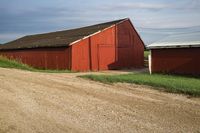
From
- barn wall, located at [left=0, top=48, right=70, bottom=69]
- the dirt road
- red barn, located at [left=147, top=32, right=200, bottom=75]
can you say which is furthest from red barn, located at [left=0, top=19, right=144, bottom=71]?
the dirt road

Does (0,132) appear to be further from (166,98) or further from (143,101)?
(166,98)

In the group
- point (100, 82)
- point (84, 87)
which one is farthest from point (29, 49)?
point (84, 87)

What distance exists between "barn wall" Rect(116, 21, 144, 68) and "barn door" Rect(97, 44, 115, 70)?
0.85m

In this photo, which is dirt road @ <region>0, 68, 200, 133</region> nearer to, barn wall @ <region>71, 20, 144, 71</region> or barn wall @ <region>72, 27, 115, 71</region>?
barn wall @ <region>72, 27, 115, 71</region>

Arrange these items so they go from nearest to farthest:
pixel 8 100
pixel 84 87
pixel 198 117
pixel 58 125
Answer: pixel 58 125 < pixel 198 117 < pixel 8 100 < pixel 84 87

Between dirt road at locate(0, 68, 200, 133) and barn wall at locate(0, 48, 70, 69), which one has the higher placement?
barn wall at locate(0, 48, 70, 69)

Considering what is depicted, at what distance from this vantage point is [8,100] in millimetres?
11812

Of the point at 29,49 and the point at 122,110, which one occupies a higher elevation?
the point at 29,49

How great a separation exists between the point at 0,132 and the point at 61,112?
91.6 inches

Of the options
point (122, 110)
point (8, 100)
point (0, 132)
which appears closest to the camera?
point (0, 132)

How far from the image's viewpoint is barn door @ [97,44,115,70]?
29734 mm

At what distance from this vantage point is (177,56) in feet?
77.0

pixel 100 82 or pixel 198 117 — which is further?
pixel 100 82

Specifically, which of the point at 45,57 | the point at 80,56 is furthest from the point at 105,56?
the point at 45,57
